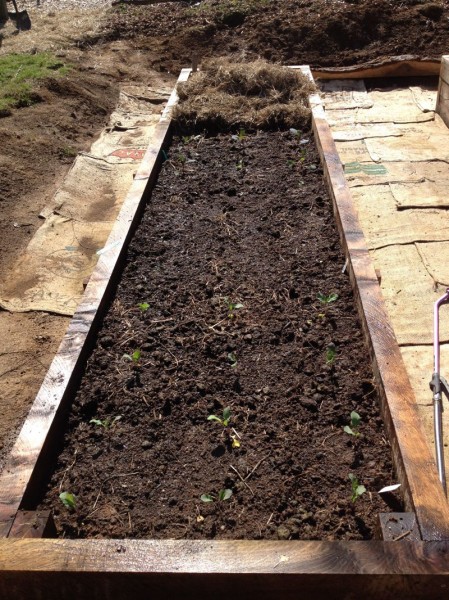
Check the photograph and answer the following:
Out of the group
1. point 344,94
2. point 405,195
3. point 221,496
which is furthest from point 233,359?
point 344,94

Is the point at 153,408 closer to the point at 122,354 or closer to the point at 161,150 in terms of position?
the point at 122,354

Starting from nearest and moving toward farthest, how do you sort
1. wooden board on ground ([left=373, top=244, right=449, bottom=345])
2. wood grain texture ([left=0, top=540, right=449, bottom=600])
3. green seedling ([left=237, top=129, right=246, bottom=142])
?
wood grain texture ([left=0, top=540, right=449, bottom=600])
wooden board on ground ([left=373, top=244, right=449, bottom=345])
green seedling ([left=237, top=129, right=246, bottom=142])

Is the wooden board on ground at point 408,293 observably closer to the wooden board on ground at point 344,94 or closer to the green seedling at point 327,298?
the green seedling at point 327,298

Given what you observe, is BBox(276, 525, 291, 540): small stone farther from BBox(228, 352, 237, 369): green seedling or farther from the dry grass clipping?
the dry grass clipping

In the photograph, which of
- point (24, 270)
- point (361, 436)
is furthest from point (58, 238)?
point (361, 436)

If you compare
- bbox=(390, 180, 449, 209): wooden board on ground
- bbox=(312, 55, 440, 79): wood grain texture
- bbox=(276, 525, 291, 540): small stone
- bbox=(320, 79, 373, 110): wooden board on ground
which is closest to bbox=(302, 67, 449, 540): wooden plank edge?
bbox=(276, 525, 291, 540): small stone

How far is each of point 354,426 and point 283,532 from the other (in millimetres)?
592

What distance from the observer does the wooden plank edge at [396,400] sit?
198cm

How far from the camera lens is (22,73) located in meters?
7.75

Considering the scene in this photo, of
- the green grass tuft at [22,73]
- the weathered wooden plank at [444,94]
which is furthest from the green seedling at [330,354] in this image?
the green grass tuft at [22,73]

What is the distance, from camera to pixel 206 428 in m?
2.59

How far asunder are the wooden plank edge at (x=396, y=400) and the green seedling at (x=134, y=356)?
1110 millimetres

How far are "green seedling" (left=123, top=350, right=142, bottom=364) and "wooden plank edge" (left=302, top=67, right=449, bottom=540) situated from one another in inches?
43.7

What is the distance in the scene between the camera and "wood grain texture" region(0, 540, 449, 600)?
1742 millimetres
